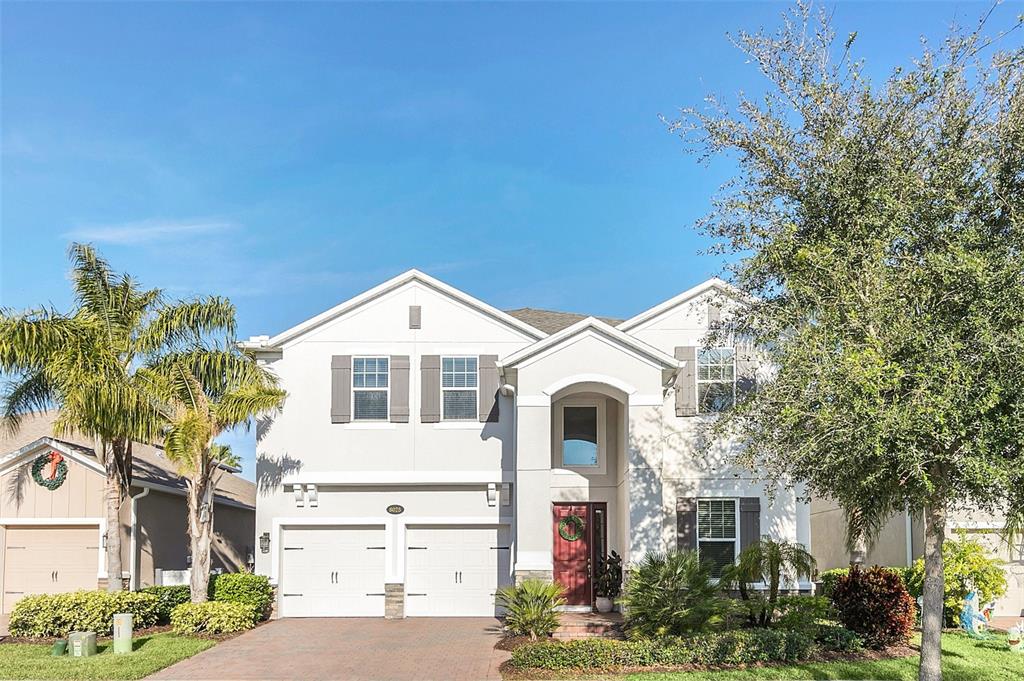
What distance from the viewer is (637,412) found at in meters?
19.2

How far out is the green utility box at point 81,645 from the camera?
53.1ft

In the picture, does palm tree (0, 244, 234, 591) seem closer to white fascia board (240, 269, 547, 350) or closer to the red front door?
white fascia board (240, 269, 547, 350)

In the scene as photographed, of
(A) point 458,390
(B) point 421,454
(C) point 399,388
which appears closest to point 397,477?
(B) point 421,454

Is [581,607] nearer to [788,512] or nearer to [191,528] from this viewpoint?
[788,512]

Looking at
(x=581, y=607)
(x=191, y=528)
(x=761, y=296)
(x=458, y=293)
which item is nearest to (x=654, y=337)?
(x=458, y=293)

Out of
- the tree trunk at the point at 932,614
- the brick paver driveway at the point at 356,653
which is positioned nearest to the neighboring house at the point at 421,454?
the brick paver driveway at the point at 356,653

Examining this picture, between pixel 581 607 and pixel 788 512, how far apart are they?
461cm

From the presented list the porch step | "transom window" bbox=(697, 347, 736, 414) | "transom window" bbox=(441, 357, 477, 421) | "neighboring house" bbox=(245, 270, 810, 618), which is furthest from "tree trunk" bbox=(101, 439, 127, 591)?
"transom window" bbox=(697, 347, 736, 414)

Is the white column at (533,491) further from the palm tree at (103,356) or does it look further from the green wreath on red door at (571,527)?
the palm tree at (103,356)

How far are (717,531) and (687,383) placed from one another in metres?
3.02

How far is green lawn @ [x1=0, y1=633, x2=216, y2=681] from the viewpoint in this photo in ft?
47.9

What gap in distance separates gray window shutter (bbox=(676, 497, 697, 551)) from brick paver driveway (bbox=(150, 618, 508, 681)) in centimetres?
399

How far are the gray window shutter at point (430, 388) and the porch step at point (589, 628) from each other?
5.43m

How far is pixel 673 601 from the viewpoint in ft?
52.0
